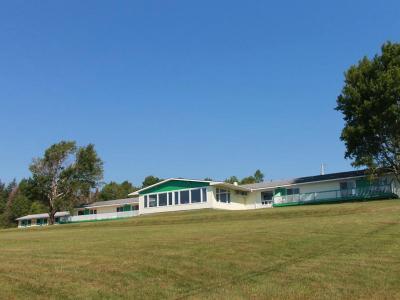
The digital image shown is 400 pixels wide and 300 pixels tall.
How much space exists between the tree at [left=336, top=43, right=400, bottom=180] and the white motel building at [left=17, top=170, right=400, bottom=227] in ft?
9.67

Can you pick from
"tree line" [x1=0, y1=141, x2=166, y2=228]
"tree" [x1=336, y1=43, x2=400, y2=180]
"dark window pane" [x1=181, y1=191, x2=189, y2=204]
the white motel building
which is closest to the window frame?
the white motel building

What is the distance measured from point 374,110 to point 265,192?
56.3ft

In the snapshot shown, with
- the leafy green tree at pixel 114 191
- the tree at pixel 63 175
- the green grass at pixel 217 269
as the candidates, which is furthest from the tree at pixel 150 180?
the green grass at pixel 217 269

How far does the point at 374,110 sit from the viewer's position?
3809cm

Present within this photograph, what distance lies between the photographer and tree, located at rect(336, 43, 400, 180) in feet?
122

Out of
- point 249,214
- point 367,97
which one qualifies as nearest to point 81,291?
point 249,214

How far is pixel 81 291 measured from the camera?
845 centimetres

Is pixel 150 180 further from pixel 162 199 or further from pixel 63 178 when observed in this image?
pixel 162 199

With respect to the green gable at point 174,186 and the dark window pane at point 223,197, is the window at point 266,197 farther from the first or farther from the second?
the green gable at point 174,186

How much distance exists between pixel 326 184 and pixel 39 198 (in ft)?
139

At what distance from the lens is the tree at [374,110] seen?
37.2 meters

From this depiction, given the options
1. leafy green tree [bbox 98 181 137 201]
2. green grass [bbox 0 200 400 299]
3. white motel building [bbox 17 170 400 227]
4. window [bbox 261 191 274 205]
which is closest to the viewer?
green grass [bbox 0 200 400 299]

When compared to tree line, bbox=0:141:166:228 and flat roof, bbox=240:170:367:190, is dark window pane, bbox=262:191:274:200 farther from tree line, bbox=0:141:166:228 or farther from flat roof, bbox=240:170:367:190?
tree line, bbox=0:141:166:228

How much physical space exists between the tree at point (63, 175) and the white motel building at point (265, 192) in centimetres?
1480
